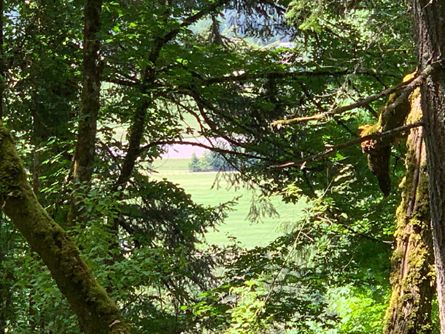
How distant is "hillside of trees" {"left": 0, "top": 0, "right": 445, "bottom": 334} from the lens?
315cm

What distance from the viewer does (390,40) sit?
5.95 metres

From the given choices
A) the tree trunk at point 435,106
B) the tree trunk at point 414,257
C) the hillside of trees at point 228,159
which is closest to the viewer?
the tree trunk at point 435,106

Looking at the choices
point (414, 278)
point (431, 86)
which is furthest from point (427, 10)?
point (414, 278)

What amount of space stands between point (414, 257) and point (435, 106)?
116cm

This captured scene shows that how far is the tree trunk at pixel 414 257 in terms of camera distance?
3.59 meters

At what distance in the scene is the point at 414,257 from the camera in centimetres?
363

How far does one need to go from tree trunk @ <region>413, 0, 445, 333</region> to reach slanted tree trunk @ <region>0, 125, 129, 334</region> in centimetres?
199

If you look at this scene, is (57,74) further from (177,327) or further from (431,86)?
(431,86)

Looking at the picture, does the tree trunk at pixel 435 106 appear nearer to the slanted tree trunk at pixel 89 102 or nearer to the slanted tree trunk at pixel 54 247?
the slanted tree trunk at pixel 54 247

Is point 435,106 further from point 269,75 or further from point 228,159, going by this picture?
point 228,159

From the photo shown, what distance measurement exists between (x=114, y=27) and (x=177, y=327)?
4283 millimetres

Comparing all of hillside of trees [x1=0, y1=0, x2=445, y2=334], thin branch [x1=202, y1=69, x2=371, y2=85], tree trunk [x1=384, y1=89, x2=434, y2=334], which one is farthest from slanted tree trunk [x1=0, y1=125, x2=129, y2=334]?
thin branch [x1=202, y1=69, x2=371, y2=85]

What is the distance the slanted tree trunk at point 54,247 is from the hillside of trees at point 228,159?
0.01 m

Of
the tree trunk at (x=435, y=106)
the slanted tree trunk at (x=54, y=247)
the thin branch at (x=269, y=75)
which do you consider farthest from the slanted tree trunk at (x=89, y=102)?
the tree trunk at (x=435, y=106)
